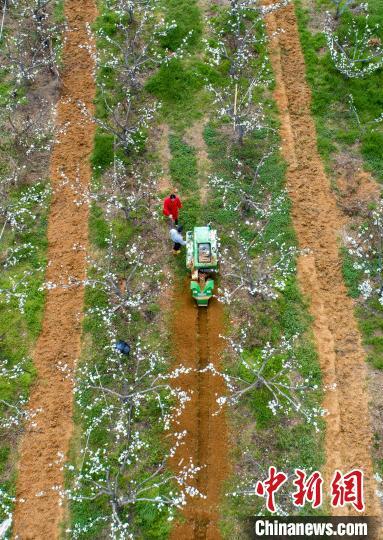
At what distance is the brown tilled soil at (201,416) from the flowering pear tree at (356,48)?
37.2ft

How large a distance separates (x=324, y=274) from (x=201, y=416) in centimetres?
594

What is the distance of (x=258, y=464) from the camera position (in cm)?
1264

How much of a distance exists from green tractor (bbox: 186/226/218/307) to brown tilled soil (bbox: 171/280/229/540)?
442mm

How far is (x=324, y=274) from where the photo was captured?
1564 cm

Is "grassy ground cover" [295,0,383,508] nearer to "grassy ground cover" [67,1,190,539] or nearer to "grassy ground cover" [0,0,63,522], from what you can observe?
"grassy ground cover" [67,1,190,539]

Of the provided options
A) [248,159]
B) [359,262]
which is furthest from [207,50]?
[359,262]

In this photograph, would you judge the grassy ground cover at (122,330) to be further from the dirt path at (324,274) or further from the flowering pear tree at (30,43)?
the dirt path at (324,274)

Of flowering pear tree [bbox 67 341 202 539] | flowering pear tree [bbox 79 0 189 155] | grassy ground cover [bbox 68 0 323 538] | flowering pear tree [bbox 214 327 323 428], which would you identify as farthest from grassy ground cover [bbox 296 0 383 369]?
flowering pear tree [bbox 67 341 202 539]

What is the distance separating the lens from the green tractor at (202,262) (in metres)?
14.8

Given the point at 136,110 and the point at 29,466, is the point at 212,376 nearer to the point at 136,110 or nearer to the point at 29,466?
the point at 29,466

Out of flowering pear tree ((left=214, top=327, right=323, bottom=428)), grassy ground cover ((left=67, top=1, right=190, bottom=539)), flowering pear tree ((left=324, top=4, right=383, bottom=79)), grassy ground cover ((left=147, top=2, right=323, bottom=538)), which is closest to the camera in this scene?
grassy ground cover ((left=67, top=1, right=190, bottom=539))

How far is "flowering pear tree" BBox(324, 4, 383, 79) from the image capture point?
63.5ft

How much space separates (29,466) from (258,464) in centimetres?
601

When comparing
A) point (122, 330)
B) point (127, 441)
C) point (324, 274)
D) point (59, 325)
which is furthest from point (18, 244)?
point (324, 274)
